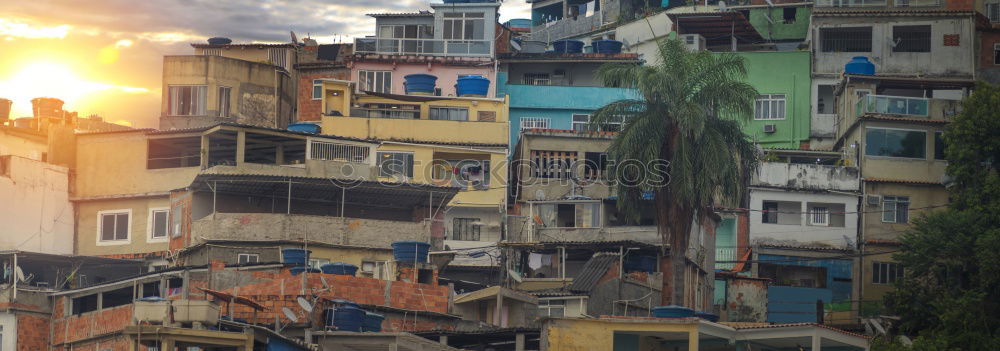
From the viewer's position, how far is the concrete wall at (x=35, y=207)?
58062 mm

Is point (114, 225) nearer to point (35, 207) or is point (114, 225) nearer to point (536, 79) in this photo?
point (35, 207)

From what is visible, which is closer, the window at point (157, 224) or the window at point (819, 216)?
the window at point (157, 224)

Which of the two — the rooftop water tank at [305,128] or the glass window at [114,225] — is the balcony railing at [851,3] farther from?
the glass window at [114,225]

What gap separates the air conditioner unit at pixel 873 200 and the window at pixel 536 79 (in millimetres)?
16428

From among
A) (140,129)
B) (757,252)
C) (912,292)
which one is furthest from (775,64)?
(140,129)

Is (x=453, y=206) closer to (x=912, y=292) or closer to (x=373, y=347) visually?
(x=912, y=292)

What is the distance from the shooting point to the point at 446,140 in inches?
2475

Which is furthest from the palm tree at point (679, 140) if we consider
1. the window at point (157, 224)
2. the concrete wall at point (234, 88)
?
the concrete wall at point (234, 88)

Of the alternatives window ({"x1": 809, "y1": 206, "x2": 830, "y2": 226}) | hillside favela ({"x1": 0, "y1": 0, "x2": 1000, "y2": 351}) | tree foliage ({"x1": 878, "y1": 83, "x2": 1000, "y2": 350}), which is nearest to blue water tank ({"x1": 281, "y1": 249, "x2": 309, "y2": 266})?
hillside favela ({"x1": 0, "y1": 0, "x2": 1000, "y2": 351})

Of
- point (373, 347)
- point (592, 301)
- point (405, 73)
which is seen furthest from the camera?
point (405, 73)

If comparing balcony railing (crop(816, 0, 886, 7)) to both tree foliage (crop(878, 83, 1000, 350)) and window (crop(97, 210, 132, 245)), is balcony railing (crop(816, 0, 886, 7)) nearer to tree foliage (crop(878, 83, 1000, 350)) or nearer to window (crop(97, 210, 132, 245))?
tree foliage (crop(878, 83, 1000, 350))

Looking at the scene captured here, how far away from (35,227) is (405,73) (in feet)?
58.2

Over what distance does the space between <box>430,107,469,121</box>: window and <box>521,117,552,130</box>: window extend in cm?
535

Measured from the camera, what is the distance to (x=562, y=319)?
126 ft
